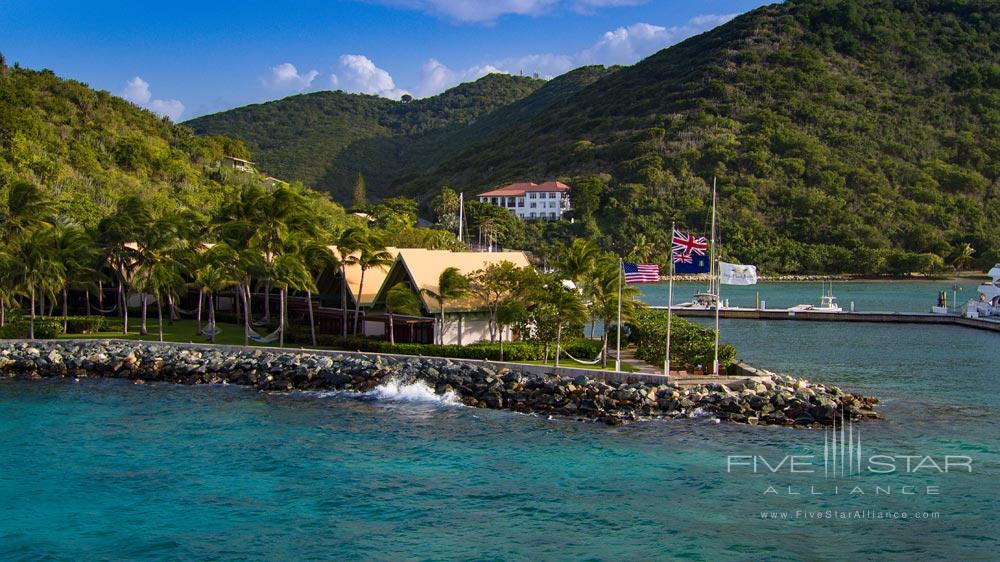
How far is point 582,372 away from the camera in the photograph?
4056cm

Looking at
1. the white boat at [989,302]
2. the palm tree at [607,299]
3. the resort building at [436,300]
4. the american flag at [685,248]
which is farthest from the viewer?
the white boat at [989,302]

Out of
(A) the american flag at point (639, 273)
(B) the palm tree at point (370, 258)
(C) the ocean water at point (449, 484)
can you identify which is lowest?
(C) the ocean water at point (449, 484)

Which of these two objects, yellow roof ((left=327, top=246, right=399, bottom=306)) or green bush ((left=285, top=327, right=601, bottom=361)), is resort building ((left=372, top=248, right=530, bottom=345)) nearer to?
green bush ((left=285, top=327, right=601, bottom=361))

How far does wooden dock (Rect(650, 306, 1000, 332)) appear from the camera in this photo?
8139 centimetres

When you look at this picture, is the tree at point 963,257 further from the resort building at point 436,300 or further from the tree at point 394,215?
the resort building at point 436,300

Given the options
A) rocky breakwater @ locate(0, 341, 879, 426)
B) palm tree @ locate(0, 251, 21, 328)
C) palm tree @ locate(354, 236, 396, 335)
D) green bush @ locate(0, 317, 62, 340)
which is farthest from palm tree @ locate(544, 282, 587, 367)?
palm tree @ locate(0, 251, 21, 328)

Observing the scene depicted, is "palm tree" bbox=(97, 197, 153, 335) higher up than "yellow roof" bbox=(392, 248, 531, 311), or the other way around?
"palm tree" bbox=(97, 197, 153, 335)

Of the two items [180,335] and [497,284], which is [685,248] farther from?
[180,335]

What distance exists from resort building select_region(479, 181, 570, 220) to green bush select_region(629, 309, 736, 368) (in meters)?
120

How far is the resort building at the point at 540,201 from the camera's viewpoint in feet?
554

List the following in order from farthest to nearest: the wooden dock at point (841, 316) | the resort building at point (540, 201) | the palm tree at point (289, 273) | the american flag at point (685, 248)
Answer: the resort building at point (540, 201) → the wooden dock at point (841, 316) → the palm tree at point (289, 273) → the american flag at point (685, 248)

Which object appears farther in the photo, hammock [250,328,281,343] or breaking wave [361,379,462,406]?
hammock [250,328,281,343]

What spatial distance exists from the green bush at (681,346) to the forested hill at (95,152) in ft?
154

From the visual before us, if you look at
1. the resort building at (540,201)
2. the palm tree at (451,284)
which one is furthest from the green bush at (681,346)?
the resort building at (540,201)
